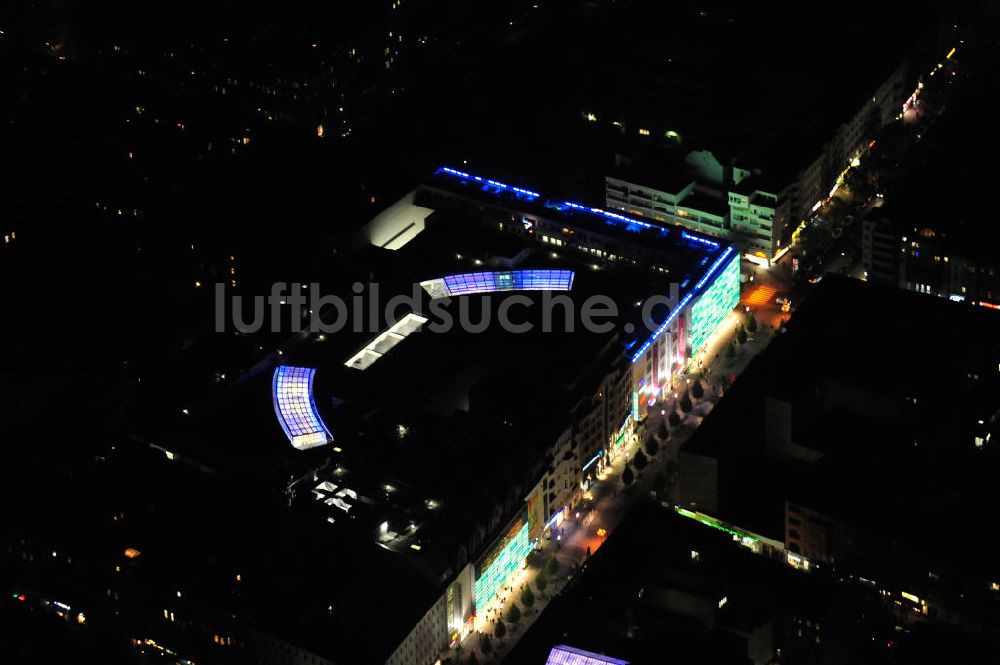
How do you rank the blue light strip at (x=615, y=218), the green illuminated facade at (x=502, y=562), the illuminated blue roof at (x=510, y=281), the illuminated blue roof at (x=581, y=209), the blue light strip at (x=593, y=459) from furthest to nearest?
the blue light strip at (x=615, y=218) → the illuminated blue roof at (x=581, y=209) → the illuminated blue roof at (x=510, y=281) → the blue light strip at (x=593, y=459) → the green illuminated facade at (x=502, y=562)

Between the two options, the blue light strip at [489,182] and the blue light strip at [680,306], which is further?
the blue light strip at [489,182]

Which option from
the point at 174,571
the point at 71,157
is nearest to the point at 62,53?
the point at 71,157

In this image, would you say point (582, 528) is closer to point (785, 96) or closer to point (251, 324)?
point (251, 324)

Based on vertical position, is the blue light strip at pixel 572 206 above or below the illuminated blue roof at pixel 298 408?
above

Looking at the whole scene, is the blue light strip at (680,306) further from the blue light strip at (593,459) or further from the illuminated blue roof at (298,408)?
the illuminated blue roof at (298,408)

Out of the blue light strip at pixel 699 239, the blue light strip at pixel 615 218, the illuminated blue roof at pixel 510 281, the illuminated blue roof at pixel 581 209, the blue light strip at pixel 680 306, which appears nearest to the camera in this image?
the blue light strip at pixel 680 306

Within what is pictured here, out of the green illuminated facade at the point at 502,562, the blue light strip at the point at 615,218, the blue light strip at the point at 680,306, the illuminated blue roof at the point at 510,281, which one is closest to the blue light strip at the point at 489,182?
the blue light strip at the point at 615,218

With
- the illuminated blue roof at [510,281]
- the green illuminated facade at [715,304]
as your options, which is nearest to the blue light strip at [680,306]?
the green illuminated facade at [715,304]

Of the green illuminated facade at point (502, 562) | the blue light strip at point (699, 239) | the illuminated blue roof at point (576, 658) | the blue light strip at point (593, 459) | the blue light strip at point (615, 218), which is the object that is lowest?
the illuminated blue roof at point (576, 658)
